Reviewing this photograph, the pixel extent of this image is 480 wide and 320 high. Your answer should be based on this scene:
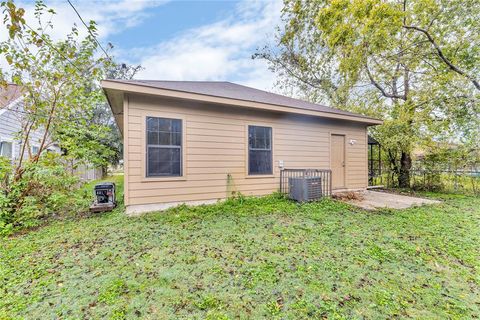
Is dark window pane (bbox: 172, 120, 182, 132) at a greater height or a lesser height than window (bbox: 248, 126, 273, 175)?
greater

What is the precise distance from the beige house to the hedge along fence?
394 centimetres

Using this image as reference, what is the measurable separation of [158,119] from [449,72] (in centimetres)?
1004

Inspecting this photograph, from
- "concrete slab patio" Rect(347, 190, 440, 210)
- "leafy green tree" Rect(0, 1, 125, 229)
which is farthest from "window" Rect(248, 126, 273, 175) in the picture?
"leafy green tree" Rect(0, 1, 125, 229)

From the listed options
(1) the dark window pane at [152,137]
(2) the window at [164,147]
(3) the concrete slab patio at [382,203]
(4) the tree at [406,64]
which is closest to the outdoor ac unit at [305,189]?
(3) the concrete slab patio at [382,203]

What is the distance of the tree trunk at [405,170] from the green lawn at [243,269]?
578 cm

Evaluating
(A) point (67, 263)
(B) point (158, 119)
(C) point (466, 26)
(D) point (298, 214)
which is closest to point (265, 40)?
(C) point (466, 26)

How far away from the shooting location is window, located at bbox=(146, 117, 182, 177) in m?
4.79

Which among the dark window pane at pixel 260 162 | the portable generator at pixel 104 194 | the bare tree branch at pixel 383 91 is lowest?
the portable generator at pixel 104 194

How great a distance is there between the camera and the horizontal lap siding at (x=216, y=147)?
15.2 feet

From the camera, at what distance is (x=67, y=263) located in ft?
8.68

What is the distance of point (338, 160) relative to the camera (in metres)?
7.50

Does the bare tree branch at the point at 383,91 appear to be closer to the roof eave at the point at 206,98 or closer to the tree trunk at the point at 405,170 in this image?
the tree trunk at the point at 405,170

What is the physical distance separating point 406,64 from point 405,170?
428 cm

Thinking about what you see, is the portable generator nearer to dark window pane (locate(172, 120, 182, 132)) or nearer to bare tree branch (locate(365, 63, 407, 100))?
dark window pane (locate(172, 120, 182, 132))
